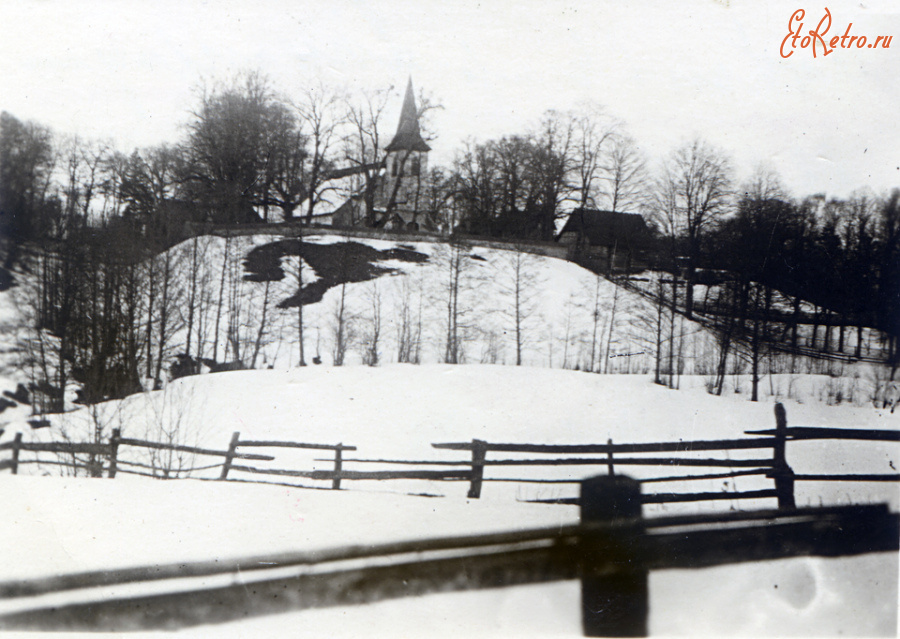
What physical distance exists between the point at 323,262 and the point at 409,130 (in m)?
0.86

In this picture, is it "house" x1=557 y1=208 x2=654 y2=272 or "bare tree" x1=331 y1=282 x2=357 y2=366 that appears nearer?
"bare tree" x1=331 y1=282 x2=357 y2=366

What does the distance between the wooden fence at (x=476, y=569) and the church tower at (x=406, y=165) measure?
5.80 feet

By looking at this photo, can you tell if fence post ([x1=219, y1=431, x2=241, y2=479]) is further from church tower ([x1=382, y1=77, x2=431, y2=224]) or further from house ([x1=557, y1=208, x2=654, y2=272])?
house ([x1=557, y1=208, x2=654, y2=272])

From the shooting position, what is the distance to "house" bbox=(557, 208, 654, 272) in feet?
8.93

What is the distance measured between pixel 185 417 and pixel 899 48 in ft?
14.0

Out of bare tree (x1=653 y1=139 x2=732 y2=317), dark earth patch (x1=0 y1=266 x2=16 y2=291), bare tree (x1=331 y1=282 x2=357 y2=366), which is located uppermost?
bare tree (x1=653 y1=139 x2=732 y2=317)

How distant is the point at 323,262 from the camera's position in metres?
2.68

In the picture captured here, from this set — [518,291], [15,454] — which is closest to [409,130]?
[518,291]

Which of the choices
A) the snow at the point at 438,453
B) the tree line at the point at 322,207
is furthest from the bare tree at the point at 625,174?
the snow at the point at 438,453

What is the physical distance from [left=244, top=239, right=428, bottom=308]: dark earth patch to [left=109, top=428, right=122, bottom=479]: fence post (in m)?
1.01

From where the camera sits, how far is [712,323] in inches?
104

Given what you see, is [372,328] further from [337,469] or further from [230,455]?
[230,455]

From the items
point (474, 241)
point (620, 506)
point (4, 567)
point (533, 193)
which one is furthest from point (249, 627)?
point (533, 193)

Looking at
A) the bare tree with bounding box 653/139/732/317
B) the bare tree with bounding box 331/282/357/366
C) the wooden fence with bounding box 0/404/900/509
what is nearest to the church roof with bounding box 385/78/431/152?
the bare tree with bounding box 331/282/357/366
